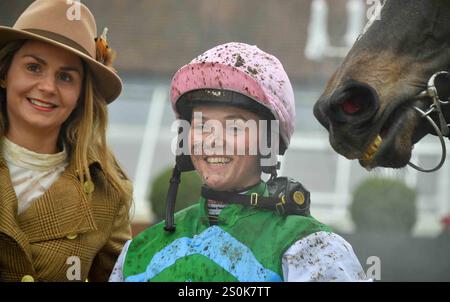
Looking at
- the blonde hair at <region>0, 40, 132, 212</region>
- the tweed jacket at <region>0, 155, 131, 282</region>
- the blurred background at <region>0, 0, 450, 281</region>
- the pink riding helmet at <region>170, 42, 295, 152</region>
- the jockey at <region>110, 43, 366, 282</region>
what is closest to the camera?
the jockey at <region>110, 43, 366, 282</region>

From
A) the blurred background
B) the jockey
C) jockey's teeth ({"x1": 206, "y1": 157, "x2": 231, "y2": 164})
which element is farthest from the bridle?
the blurred background

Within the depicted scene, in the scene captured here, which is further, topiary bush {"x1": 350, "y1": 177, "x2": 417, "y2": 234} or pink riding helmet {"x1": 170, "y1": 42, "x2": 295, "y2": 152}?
topiary bush {"x1": 350, "y1": 177, "x2": 417, "y2": 234}

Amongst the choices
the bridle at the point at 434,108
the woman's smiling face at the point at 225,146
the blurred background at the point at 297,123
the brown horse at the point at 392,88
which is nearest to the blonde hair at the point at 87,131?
the woman's smiling face at the point at 225,146

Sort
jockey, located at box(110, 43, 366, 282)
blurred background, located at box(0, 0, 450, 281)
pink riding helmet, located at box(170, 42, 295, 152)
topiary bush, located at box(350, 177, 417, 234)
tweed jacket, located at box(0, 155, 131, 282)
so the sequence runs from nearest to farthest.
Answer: jockey, located at box(110, 43, 366, 282), pink riding helmet, located at box(170, 42, 295, 152), tweed jacket, located at box(0, 155, 131, 282), blurred background, located at box(0, 0, 450, 281), topiary bush, located at box(350, 177, 417, 234)

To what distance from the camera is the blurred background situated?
25.9 feet

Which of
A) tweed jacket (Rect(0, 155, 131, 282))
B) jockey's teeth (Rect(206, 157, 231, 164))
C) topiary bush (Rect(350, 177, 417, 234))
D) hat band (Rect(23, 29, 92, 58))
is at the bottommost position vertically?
topiary bush (Rect(350, 177, 417, 234))

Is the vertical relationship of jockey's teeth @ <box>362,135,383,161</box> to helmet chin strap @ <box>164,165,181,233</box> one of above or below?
above

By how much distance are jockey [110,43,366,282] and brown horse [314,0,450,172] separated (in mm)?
185

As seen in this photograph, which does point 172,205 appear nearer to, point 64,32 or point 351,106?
point 351,106

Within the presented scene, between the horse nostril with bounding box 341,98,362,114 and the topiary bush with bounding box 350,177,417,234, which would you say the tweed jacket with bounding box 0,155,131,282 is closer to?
the horse nostril with bounding box 341,98,362,114

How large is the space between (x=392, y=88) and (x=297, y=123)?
7515 mm

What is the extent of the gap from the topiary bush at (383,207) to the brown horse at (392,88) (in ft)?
21.4

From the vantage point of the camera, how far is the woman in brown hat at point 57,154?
237 centimetres

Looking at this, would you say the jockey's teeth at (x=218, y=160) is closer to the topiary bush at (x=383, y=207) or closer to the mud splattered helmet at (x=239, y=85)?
the mud splattered helmet at (x=239, y=85)
